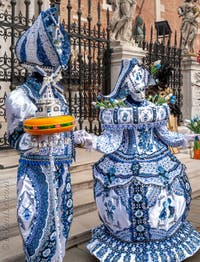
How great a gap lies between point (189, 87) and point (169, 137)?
7086mm

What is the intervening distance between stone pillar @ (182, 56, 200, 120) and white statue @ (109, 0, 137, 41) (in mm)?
2874

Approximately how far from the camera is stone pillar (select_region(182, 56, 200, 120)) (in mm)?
9812

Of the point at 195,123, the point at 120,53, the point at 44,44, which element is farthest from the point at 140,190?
the point at 120,53

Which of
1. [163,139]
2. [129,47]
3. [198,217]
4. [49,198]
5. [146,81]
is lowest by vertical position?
[198,217]

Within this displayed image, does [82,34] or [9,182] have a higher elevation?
[82,34]

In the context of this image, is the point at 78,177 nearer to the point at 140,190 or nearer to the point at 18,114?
the point at 140,190

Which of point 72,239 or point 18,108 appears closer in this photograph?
point 18,108

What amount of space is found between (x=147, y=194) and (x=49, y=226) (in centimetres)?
93

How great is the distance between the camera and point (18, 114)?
7.06 feet

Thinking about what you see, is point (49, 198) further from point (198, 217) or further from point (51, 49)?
point (198, 217)

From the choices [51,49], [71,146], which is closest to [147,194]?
[71,146]

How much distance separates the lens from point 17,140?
2172mm

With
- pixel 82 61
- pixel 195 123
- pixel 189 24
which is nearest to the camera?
pixel 195 123

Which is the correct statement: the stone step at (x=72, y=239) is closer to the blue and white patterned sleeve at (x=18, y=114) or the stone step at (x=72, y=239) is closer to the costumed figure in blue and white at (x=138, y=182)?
the costumed figure in blue and white at (x=138, y=182)
